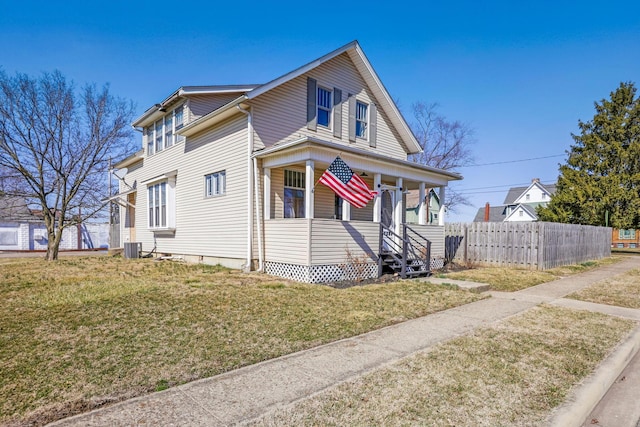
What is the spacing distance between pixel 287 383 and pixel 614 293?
365 inches

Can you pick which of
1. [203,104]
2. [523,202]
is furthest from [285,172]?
[523,202]

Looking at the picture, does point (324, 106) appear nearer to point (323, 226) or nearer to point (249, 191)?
point (249, 191)

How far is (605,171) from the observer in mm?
26328

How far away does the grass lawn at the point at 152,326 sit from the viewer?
132 inches

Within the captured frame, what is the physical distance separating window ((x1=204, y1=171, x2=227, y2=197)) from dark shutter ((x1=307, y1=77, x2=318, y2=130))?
3.33m

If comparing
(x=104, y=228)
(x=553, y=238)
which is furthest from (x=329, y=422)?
(x=104, y=228)

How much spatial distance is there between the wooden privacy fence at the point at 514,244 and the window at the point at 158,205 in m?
12.0

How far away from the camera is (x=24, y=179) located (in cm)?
1770

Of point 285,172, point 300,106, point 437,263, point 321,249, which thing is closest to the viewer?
point 321,249

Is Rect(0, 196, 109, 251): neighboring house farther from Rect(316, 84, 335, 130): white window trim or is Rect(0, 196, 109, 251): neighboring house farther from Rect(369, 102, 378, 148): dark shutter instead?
Rect(369, 102, 378, 148): dark shutter

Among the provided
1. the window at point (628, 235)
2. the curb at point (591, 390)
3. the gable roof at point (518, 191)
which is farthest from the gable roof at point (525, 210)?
the curb at point (591, 390)

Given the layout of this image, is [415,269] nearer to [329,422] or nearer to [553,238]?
[553,238]

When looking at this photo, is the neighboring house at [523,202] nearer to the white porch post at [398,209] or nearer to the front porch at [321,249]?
the white porch post at [398,209]

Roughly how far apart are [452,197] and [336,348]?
117ft
